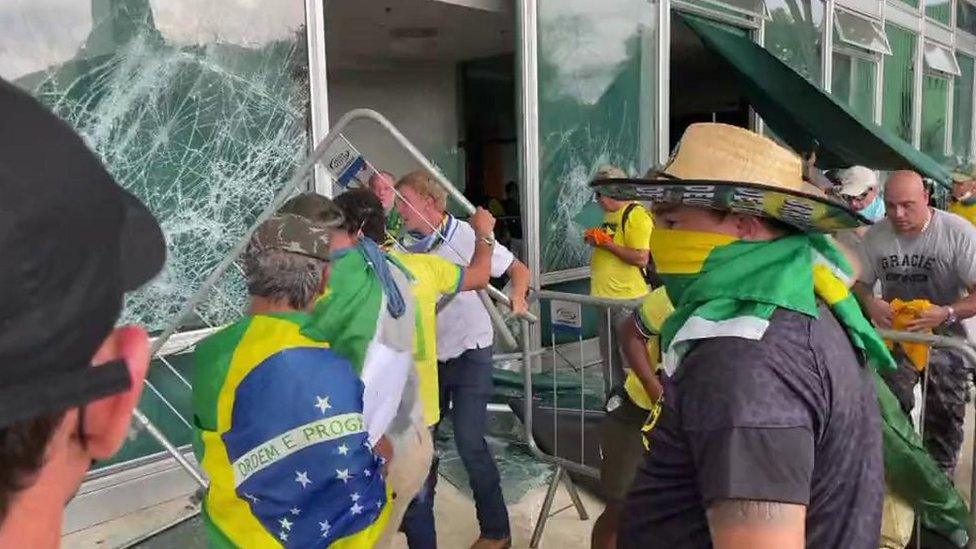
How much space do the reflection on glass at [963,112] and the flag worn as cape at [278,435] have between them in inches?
643

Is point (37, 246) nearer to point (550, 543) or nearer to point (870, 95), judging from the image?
point (550, 543)

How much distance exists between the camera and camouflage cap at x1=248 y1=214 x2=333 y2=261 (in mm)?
2113

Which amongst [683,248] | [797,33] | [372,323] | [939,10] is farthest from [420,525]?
[939,10]

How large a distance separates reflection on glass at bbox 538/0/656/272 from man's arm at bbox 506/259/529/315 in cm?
264

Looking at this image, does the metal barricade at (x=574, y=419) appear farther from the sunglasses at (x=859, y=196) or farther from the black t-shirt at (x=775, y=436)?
the black t-shirt at (x=775, y=436)

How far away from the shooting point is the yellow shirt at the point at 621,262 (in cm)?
494

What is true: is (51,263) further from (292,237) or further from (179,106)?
(179,106)

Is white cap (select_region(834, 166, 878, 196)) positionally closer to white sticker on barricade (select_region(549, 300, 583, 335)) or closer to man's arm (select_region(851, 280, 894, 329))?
man's arm (select_region(851, 280, 894, 329))

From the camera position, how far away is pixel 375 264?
249 centimetres

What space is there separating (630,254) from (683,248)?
3.40m

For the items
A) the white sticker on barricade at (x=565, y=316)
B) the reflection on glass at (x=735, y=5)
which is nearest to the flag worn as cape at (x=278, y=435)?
the white sticker on barricade at (x=565, y=316)

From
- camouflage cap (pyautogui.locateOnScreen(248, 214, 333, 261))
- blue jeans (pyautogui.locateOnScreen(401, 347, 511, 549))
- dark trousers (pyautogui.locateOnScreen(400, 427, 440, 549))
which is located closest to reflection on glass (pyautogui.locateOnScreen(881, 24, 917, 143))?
blue jeans (pyautogui.locateOnScreen(401, 347, 511, 549))

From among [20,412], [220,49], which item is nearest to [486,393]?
[220,49]

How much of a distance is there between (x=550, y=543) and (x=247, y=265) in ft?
7.70
